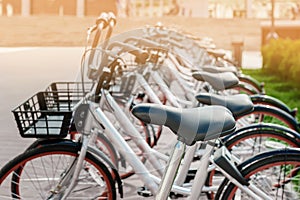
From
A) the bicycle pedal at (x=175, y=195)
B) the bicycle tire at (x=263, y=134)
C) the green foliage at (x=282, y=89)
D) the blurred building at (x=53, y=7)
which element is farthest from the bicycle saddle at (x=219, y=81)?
the blurred building at (x=53, y=7)

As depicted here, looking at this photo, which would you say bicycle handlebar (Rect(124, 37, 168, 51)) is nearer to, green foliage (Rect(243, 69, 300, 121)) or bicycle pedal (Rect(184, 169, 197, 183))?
bicycle pedal (Rect(184, 169, 197, 183))

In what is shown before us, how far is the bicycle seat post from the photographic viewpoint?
2014 millimetres

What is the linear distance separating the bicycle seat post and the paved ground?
1.57 metres

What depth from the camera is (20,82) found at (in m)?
9.12

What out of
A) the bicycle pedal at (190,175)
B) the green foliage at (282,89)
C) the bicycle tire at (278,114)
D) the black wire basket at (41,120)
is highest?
the black wire basket at (41,120)

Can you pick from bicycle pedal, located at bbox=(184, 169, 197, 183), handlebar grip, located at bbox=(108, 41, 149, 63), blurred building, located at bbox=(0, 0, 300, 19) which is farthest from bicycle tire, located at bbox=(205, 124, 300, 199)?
blurred building, located at bbox=(0, 0, 300, 19)

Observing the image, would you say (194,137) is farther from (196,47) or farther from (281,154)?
(196,47)

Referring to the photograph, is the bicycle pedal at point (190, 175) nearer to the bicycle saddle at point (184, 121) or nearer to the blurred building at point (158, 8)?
the bicycle saddle at point (184, 121)

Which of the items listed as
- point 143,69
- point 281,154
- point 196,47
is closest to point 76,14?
point 196,47

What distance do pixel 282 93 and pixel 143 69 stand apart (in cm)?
508

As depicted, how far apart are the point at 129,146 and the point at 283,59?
23.8 ft

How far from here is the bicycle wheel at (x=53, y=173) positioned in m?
2.60

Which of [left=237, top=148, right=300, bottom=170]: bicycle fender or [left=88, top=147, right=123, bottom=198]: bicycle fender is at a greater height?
[left=237, top=148, right=300, bottom=170]: bicycle fender

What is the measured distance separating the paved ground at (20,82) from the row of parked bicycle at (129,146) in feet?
2.60
